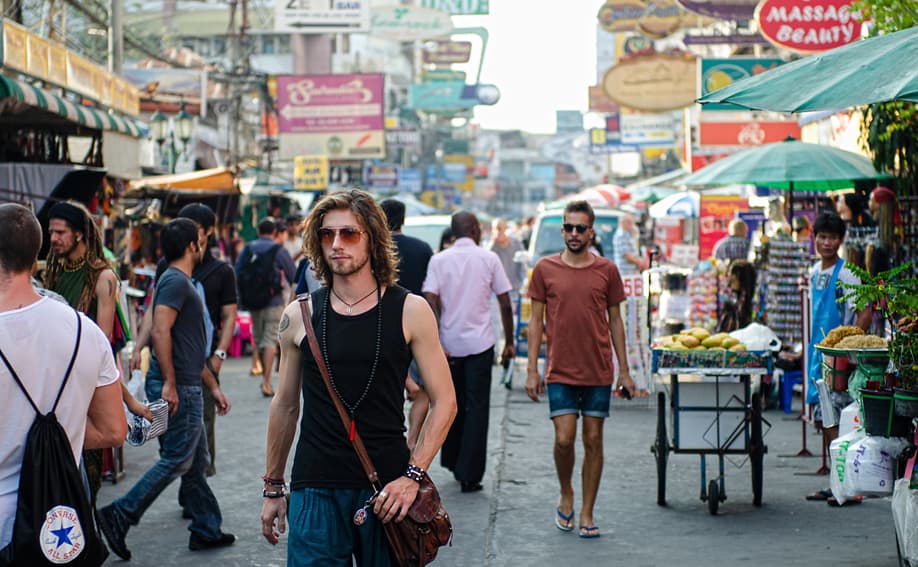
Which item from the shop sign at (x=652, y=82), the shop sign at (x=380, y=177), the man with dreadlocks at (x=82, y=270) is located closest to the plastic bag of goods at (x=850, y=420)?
the man with dreadlocks at (x=82, y=270)

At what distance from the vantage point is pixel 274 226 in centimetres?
1627

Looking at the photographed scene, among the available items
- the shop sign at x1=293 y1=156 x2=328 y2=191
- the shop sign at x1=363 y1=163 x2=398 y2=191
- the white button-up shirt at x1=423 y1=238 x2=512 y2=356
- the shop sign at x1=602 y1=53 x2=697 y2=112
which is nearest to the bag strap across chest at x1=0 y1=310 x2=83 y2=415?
the white button-up shirt at x1=423 y1=238 x2=512 y2=356

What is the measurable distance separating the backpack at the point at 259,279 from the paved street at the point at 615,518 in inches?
149

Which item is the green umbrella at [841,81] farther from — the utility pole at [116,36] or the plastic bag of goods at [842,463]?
the utility pole at [116,36]

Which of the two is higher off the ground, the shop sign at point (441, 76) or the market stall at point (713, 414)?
the shop sign at point (441, 76)

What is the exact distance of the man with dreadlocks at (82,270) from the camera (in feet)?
24.1

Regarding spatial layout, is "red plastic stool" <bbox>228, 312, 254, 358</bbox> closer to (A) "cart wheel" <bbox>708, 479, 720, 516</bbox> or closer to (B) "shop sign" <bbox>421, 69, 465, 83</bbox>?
(A) "cart wheel" <bbox>708, 479, 720, 516</bbox>

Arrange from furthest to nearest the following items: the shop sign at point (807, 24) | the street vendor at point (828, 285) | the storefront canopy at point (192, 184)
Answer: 1. the storefront canopy at point (192, 184)
2. the shop sign at point (807, 24)
3. the street vendor at point (828, 285)

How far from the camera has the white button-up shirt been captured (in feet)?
31.9

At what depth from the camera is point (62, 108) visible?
45.0 feet

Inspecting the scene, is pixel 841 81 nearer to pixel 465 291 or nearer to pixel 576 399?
pixel 576 399

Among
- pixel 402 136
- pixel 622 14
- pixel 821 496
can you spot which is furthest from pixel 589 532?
pixel 402 136

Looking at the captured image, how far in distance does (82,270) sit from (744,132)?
58.7 feet

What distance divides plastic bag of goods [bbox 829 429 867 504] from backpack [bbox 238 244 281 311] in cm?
987
